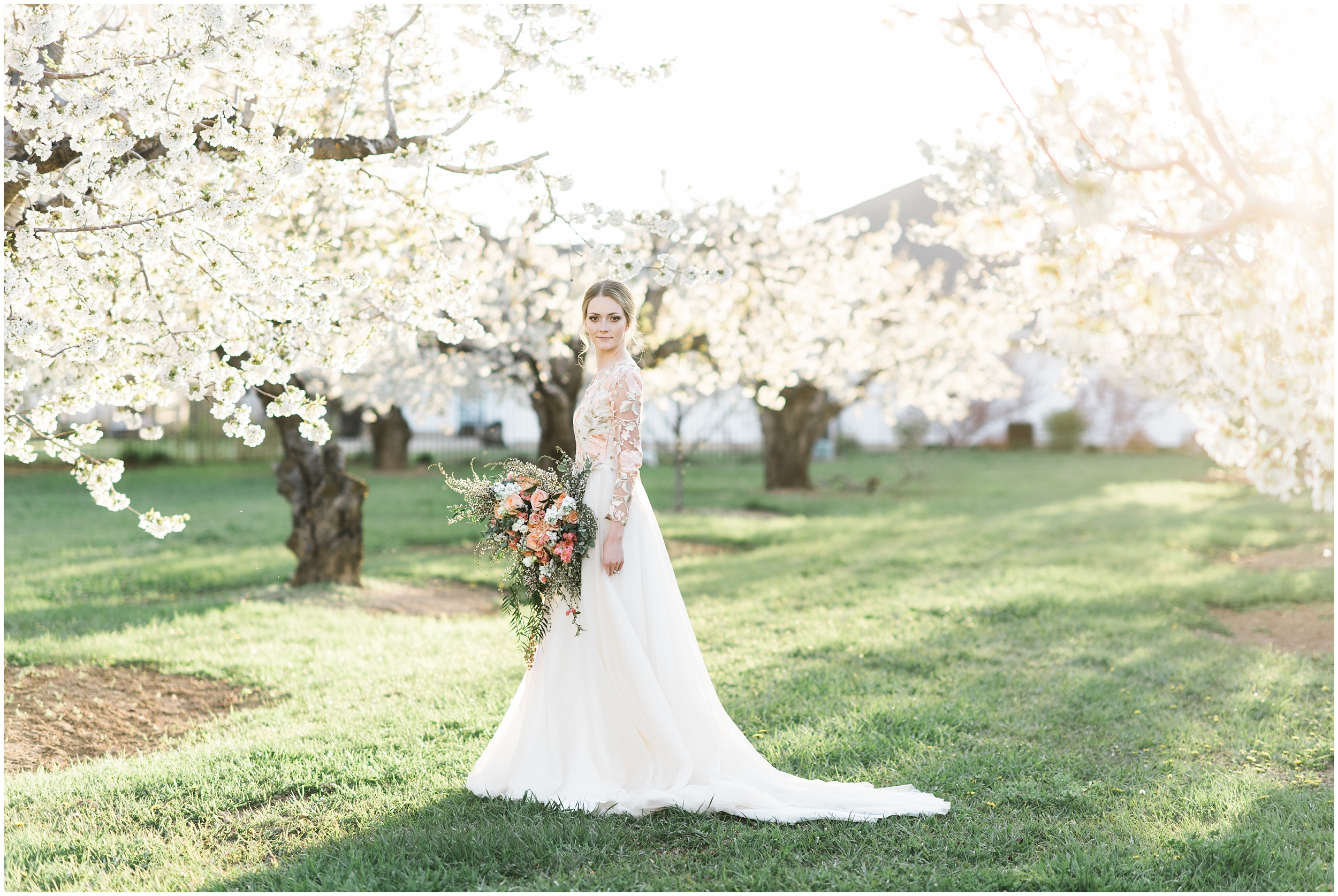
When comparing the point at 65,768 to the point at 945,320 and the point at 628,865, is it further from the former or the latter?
the point at 945,320

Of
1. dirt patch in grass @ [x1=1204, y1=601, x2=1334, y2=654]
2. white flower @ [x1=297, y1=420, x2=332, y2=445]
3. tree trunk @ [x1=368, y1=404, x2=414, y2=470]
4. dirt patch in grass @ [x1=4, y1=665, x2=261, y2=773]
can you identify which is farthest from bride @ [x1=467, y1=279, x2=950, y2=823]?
tree trunk @ [x1=368, y1=404, x2=414, y2=470]

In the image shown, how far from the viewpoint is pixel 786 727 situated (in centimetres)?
502

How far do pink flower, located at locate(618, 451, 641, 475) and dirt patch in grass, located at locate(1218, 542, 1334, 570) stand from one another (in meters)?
8.64

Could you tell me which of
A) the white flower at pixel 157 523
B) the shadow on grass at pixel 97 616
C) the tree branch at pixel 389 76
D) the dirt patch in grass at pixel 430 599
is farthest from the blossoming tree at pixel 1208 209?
the shadow on grass at pixel 97 616

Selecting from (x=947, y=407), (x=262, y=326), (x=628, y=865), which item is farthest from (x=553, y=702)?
(x=947, y=407)

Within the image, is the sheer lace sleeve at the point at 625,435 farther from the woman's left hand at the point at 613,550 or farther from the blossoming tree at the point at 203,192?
the blossoming tree at the point at 203,192

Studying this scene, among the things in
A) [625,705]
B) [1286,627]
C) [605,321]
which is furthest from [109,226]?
[1286,627]

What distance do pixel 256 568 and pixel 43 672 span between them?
3.99m

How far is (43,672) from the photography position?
593 cm

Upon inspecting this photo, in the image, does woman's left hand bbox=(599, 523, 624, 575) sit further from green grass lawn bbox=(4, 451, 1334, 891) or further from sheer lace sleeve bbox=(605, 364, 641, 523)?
green grass lawn bbox=(4, 451, 1334, 891)

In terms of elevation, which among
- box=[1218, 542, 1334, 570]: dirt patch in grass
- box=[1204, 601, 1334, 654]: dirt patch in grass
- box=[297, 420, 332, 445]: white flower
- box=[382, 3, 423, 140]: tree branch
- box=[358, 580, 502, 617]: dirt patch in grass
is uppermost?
box=[382, 3, 423, 140]: tree branch

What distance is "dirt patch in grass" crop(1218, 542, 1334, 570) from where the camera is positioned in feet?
32.5

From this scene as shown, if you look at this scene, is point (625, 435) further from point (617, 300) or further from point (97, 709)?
point (97, 709)

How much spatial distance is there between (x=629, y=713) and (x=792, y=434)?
48.2 feet
